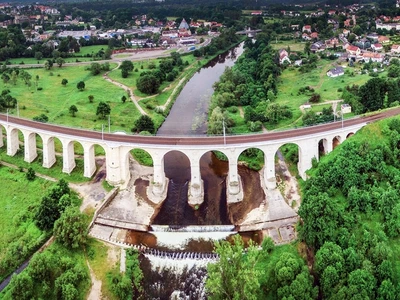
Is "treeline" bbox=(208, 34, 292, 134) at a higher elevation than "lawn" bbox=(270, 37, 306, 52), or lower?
lower

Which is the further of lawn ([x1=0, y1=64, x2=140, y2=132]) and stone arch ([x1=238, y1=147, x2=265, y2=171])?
lawn ([x1=0, y1=64, x2=140, y2=132])

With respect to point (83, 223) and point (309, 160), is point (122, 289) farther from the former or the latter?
point (309, 160)

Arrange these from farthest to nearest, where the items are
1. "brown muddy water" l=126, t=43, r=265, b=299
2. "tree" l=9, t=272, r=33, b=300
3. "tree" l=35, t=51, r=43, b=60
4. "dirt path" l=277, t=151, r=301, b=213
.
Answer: "tree" l=35, t=51, r=43, b=60 < "dirt path" l=277, t=151, r=301, b=213 < "brown muddy water" l=126, t=43, r=265, b=299 < "tree" l=9, t=272, r=33, b=300

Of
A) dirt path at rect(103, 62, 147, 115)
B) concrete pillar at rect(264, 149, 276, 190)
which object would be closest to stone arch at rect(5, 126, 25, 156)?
dirt path at rect(103, 62, 147, 115)

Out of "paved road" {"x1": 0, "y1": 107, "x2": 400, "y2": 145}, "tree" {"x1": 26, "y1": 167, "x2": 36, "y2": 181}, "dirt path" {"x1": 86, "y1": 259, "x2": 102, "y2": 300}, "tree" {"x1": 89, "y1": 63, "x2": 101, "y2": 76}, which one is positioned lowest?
"dirt path" {"x1": 86, "y1": 259, "x2": 102, "y2": 300}

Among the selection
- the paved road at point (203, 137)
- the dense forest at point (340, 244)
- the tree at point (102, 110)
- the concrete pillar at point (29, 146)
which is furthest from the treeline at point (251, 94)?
the concrete pillar at point (29, 146)

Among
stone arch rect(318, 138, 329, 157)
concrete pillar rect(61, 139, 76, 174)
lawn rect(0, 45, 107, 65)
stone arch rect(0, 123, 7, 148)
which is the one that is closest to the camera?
stone arch rect(318, 138, 329, 157)

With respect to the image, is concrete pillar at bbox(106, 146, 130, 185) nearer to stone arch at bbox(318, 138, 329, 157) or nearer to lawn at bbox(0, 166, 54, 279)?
lawn at bbox(0, 166, 54, 279)
